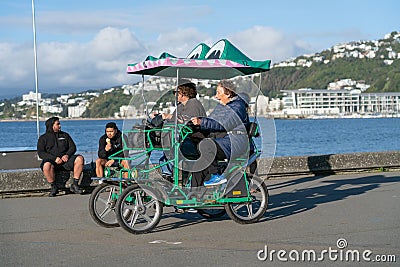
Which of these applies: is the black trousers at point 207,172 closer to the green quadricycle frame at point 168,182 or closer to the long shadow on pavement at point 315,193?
the green quadricycle frame at point 168,182

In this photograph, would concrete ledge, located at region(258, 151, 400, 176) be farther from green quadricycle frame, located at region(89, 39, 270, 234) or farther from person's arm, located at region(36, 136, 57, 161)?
green quadricycle frame, located at region(89, 39, 270, 234)

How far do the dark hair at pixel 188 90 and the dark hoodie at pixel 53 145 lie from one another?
13.0 ft

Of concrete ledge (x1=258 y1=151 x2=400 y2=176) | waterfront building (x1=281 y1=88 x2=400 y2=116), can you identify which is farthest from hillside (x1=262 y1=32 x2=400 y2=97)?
concrete ledge (x1=258 y1=151 x2=400 y2=176)

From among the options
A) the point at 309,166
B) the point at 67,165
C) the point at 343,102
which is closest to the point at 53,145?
the point at 67,165

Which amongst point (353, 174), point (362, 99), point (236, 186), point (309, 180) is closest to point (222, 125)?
point (236, 186)

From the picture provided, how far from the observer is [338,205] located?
11047 millimetres

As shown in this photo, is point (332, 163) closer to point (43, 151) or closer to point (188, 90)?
point (43, 151)

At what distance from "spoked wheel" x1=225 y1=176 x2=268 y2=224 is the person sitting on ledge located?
3.86 metres

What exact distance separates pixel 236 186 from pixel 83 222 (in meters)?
2.15

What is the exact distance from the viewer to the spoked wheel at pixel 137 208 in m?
8.83

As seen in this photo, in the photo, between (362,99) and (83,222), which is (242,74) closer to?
(83,222)

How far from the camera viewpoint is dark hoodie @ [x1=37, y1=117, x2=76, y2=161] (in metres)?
12.8

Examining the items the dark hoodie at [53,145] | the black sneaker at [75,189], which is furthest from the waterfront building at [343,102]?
the black sneaker at [75,189]

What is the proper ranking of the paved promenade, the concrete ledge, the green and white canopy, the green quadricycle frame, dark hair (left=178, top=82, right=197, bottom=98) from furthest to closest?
1. the concrete ledge
2. dark hair (left=178, top=82, right=197, bottom=98)
3. the green and white canopy
4. the green quadricycle frame
5. the paved promenade
